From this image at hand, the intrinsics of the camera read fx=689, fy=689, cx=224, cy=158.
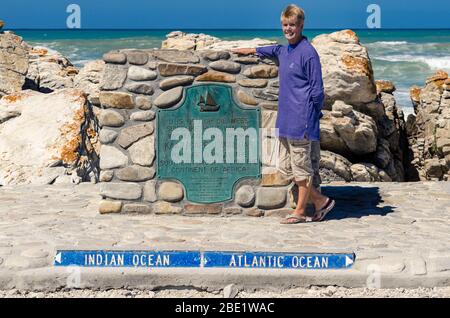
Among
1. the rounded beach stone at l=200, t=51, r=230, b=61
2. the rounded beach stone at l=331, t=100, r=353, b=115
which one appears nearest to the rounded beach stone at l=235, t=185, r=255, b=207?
the rounded beach stone at l=200, t=51, r=230, b=61

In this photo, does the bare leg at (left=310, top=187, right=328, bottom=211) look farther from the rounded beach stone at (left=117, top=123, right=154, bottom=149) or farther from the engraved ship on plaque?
the rounded beach stone at (left=117, top=123, right=154, bottom=149)

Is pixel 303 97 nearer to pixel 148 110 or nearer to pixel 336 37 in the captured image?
pixel 148 110

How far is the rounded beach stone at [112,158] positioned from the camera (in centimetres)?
674

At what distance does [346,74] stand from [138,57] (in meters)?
4.79

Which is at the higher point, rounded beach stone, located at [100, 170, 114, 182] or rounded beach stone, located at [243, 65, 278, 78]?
rounded beach stone, located at [243, 65, 278, 78]

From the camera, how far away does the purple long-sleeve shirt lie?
6105mm

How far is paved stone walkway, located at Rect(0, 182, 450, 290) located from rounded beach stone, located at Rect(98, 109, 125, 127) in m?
0.91

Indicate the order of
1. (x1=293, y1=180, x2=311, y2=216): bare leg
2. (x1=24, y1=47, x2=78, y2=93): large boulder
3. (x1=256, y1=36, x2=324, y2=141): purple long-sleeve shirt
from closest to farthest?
(x1=256, y1=36, x2=324, y2=141): purple long-sleeve shirt → (x1=293, y1=180, x2=311, y2=216): bare leg → (x1=24, y1=47, x2=78, y2=93): large boulder

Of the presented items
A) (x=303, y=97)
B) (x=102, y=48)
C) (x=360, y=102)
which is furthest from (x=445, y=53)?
(x=303, y=97)

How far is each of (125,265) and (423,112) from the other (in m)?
9.25

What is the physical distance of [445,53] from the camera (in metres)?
36.9

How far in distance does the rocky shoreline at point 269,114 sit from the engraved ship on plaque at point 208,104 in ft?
0.64

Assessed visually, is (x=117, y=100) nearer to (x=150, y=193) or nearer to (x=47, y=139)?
(x=150, y=193)

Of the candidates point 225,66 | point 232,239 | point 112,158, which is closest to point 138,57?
point 225,66
